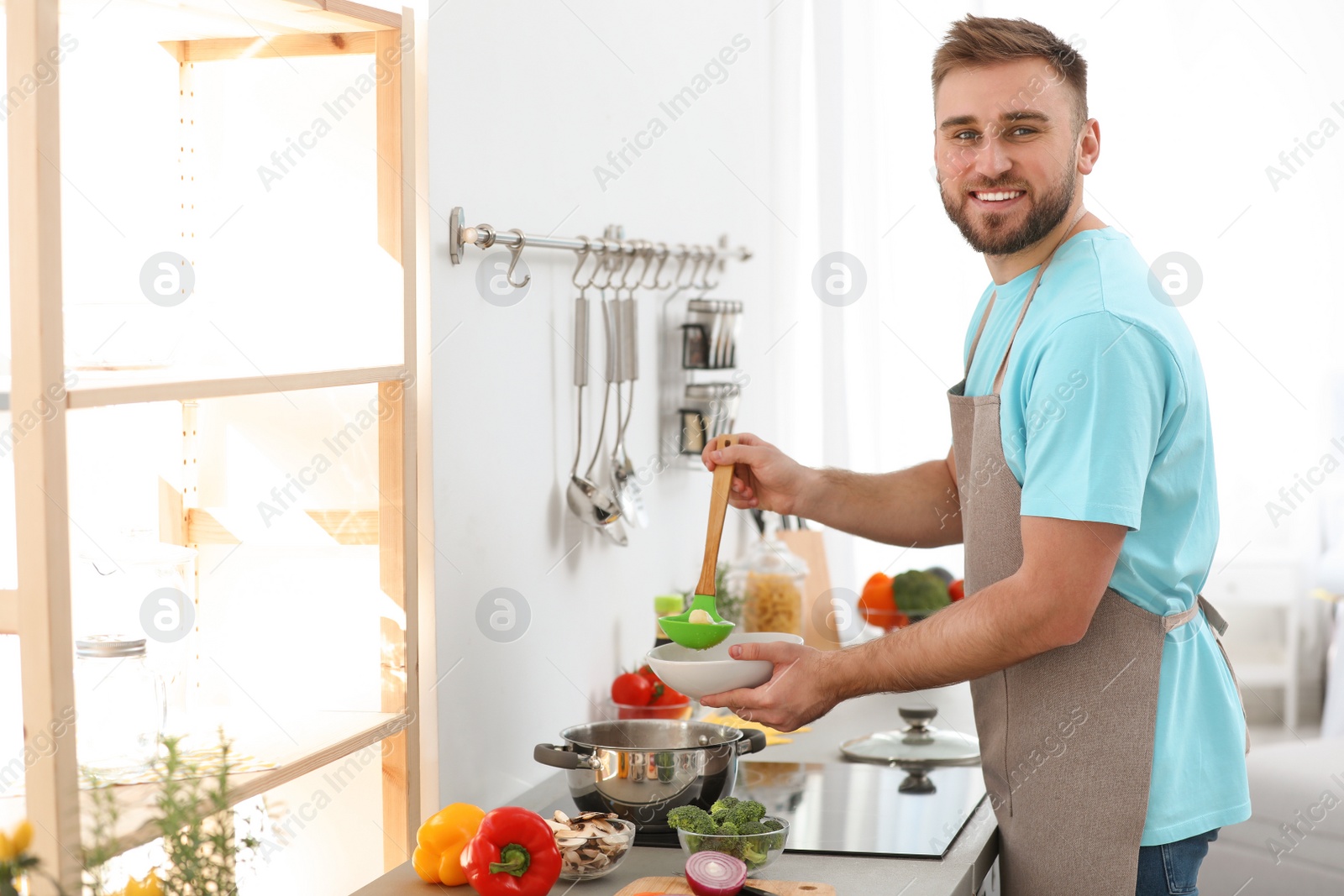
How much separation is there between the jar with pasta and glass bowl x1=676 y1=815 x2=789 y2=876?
1000 mm

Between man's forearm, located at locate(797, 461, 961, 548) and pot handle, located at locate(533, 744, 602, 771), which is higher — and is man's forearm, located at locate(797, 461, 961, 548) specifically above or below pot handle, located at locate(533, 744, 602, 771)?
above

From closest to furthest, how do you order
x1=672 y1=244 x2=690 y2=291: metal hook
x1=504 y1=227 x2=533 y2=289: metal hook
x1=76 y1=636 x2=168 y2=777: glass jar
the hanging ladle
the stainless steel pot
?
x1=76 y1=636 x2=168 y2=777: glass jar, the stainless steel pot, x1=504 y1=227 x2=533 y2=289: metal hook, the hanging ladle, x1=672 y1=244 x2=690 y2=291: metal hook

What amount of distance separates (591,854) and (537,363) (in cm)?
73

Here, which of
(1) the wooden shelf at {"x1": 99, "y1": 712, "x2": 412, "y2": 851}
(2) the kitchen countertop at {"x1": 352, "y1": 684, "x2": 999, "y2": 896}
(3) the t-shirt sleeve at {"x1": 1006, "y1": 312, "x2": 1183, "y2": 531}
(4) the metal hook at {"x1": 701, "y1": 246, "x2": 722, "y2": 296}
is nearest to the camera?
(1) the wooden shelf at {"x1": 99, "y1": 712, "x2": 412, "y2": 851}

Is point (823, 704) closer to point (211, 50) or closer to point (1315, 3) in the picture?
point (211, 50)

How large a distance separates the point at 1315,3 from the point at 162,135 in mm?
2834

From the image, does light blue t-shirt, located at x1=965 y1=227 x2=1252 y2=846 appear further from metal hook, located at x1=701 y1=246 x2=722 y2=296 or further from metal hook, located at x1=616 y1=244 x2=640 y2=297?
metal hook, located at x1=701 y1=246 x2=722 y2=296

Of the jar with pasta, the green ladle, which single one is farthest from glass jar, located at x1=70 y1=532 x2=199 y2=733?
the jar with pasta

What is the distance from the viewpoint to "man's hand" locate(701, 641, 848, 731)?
1.43 metres

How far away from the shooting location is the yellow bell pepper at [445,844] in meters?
1.30

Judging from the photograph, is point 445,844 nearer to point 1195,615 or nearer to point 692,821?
point 692,821

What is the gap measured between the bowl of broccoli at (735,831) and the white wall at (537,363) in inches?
13.2

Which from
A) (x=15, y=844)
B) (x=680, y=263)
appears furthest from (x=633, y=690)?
(x=15, y=844)

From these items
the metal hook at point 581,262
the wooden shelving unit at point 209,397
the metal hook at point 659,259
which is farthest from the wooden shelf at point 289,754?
the metal hook at point 659,259
